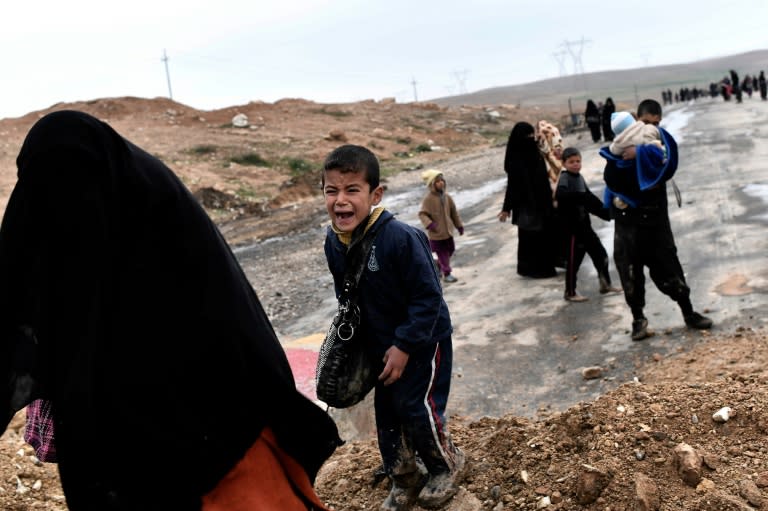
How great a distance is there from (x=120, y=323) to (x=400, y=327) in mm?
1170

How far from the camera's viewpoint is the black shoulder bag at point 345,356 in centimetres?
288

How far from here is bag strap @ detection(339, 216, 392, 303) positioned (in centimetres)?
283

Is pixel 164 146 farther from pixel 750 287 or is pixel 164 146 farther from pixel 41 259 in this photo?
pixel 41 259

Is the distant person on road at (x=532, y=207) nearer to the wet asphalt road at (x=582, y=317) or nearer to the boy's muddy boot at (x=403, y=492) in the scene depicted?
the wet asphalt road at (x=582, y=317)

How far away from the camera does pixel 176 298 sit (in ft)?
6.18

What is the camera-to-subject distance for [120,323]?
71.7 inches

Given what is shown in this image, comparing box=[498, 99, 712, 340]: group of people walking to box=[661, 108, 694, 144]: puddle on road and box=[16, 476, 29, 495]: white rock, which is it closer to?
box=[16, 476, 29, 495]: white rock

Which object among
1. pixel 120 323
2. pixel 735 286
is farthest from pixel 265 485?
pixel 735 286

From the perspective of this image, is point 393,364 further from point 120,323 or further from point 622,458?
point 120,323

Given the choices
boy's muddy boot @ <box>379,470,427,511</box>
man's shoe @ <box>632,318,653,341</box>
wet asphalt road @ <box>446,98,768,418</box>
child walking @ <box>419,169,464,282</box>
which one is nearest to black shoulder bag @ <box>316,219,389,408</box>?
boy's muddy boot @ <box>379,470,427,511</box>

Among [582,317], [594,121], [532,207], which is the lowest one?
[582,317]

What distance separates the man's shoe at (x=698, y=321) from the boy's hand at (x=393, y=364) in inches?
130

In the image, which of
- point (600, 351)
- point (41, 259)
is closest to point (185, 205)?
point (41, 259)

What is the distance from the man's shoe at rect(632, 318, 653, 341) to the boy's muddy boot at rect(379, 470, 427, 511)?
282 centimetres
